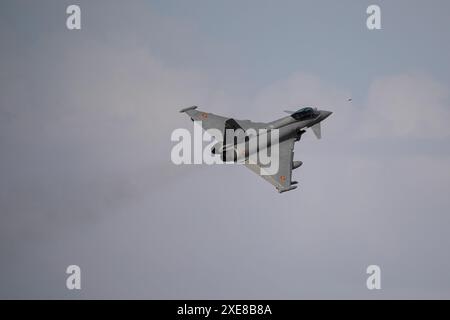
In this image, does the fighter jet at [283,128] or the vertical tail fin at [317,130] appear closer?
the fighter jet at [283,128]

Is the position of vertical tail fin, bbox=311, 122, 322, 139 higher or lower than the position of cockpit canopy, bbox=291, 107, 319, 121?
lower

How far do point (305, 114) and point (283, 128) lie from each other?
283cm

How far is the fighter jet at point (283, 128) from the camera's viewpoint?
2995 inches

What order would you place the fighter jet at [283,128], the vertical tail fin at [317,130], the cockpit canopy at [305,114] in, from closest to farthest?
the fighter jet at [283,128], the cockpit canopy at [305,114], the vertical tail fin at [317,130]

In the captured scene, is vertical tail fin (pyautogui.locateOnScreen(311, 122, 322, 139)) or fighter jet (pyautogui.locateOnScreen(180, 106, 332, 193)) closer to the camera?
fighter jet (pyautogui.locateOnScreen(180, 106, 332, 193))

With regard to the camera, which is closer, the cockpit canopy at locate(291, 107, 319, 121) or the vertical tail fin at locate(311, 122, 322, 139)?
the cockpit canopy at locate(291, 107, 319, 121)

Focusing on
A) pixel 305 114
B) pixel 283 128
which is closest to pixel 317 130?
pixel 305 114

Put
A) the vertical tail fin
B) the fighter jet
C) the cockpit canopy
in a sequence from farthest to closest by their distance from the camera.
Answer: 1. the vertical tail fin
2. the cockpit canopy
3. the fighter jet

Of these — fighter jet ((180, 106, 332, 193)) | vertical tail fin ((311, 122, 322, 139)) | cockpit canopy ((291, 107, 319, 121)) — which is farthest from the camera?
vertical tail fin ((311, 122, 322, 139))

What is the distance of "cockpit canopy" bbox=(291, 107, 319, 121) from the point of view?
80438 mm

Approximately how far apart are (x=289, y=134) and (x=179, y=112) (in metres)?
12.5

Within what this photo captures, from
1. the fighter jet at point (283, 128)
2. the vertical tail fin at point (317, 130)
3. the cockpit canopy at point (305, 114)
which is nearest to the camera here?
the fighter jet at point (283, 128)

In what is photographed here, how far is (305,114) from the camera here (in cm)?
8081
